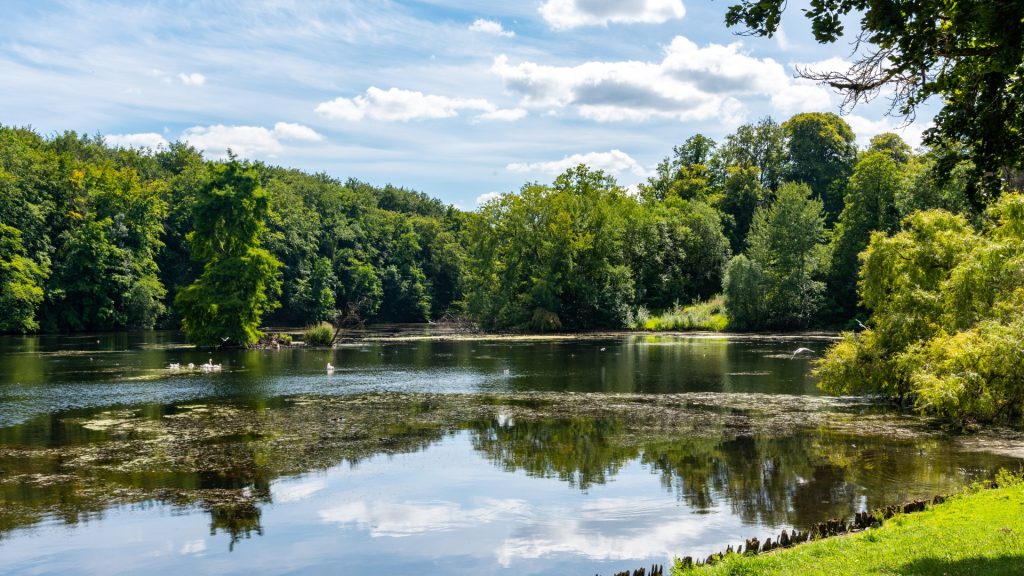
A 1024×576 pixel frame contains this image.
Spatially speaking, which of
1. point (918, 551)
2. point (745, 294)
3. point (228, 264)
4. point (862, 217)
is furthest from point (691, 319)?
point (918, 551)

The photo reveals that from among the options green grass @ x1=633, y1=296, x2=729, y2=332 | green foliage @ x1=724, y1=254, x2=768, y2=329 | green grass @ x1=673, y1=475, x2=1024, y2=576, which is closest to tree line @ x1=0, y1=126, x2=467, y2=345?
green grass @ x1=633, y1=296, x2=729, y2=332

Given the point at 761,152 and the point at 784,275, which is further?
the point at 761,152

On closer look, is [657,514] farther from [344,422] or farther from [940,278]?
[940,278]

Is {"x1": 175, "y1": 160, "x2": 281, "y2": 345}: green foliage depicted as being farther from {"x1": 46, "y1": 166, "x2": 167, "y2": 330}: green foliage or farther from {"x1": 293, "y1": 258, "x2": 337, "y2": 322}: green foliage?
{"x1": 293, "y1": 258, "x2": 337, "y2": 322}: green foliage

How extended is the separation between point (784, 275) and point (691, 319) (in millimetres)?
9945

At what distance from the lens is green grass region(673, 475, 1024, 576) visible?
30.2 feet

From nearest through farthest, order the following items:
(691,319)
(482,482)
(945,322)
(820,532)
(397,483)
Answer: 1. (820,532)
2. (397,483)
3. (482,482)
4. (945,322)
5. (691,319)

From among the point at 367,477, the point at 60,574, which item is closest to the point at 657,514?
the point at 367,477

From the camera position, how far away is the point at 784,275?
7275cm

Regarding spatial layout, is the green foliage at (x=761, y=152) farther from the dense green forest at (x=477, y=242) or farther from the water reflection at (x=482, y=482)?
the water reflection at (x=482, y=482)

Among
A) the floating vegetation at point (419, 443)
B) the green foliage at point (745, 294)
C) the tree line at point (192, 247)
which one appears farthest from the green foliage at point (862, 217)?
the floating vegetation at point (419, 443)

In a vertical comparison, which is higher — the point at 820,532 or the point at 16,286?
the point at 16,286

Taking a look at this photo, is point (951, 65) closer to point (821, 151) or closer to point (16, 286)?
point (16, 286)

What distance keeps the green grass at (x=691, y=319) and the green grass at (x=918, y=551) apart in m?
63.6
